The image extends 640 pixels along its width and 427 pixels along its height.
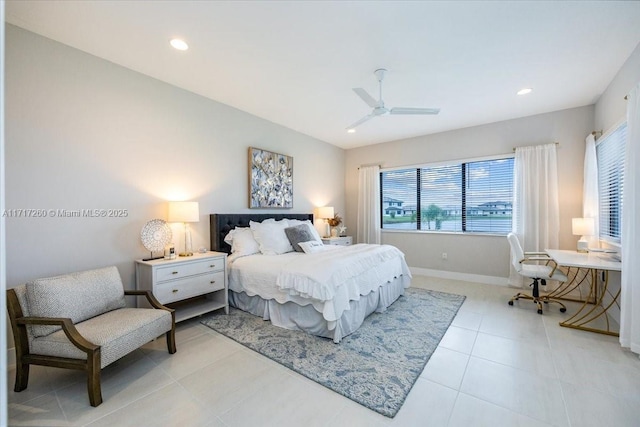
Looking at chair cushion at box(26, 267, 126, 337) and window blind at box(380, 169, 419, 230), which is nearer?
chair cushion at box(26, 267, 126, 337)

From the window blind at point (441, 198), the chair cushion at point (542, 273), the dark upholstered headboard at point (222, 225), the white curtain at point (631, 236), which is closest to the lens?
the white curtain at point (631, 236)

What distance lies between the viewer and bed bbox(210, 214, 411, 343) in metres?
2.68

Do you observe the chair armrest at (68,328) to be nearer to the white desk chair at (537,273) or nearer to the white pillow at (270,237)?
the white pillow at (270,237)

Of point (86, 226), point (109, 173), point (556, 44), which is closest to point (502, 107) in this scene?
point (556, 44)

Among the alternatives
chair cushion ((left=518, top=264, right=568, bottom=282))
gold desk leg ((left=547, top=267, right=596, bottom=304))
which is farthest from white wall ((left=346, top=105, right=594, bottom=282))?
chair cushion ((left=518, top=264, right=568, bottom=282))

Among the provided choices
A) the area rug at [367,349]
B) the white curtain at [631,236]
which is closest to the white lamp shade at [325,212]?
the area rug at [367,349]

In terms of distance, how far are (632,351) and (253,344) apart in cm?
334

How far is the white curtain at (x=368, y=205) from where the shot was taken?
19.4 feet

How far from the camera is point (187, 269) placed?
297 cm

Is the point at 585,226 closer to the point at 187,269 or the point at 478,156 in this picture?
the point at 478,156

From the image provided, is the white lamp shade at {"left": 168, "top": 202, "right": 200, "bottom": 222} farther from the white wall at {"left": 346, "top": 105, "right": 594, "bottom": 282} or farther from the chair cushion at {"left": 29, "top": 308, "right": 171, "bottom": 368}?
the white wall at {"left": 346, "top": 105, "right": 594, "bottom": 282}

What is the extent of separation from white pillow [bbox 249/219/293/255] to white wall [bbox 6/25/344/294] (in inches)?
20.2

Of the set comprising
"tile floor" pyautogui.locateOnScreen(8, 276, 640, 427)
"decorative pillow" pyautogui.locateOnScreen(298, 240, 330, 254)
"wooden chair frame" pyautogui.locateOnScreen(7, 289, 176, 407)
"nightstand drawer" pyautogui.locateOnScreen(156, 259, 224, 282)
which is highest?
"decorative pillow" pyautogui.locateOnScreen(298, 240, 330, 254)

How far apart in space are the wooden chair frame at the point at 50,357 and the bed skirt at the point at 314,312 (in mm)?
1585
